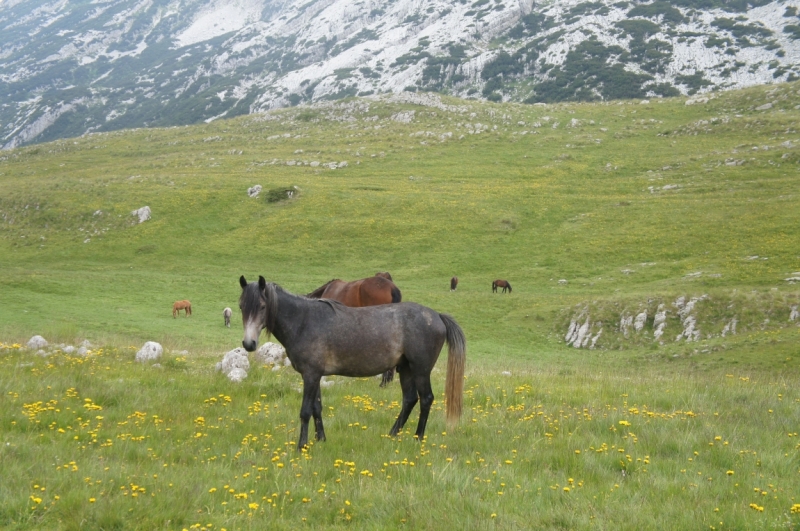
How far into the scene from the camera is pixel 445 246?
51.7m

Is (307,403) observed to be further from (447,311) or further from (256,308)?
(447,311)

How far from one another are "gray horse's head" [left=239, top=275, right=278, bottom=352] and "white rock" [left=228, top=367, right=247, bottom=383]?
13.4 feet

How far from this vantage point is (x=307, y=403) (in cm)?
883

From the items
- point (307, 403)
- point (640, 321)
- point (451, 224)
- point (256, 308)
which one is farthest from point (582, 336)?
point (451, 224)

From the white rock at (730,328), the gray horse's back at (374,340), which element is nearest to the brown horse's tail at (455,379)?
the gray horse's back at (374,340)

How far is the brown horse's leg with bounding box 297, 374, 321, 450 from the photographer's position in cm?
860

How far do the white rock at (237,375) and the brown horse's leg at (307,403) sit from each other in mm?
4040

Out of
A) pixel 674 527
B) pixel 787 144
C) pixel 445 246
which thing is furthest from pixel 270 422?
pixel 787 144

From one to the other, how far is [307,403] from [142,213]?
58337mm

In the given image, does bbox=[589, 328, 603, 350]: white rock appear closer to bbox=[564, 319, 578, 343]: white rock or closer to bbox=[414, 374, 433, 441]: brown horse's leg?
bbox=[564, 319, 578, 343]: white rock

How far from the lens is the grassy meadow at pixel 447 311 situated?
641cm

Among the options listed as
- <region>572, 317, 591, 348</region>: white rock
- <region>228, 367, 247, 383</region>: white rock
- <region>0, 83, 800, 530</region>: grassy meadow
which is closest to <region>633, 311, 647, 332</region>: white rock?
<region>0, 83, 800, 530</region>: grassy meadow

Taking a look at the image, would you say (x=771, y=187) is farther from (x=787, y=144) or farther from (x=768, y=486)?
(x=768, y=486)

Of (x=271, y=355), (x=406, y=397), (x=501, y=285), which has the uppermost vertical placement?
(x=406, y=397)
